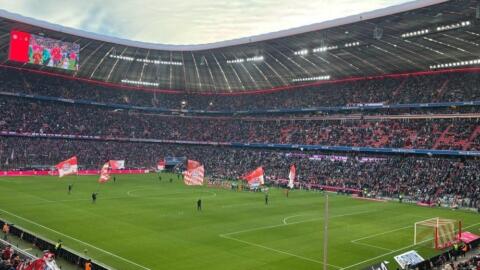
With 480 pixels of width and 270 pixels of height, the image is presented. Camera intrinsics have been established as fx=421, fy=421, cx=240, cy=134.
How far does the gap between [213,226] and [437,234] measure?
15.1m

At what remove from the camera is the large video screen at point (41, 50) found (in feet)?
179

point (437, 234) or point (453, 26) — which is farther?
point (453, 26)

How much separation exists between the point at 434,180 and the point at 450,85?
17.5m

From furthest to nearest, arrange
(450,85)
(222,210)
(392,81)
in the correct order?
(392,81), (450,85), (222,210)

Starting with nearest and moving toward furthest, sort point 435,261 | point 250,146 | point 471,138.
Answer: point 435,261
point 471,138
point 250,146

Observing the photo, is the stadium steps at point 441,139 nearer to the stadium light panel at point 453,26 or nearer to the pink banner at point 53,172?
the stadium light panel at point 453,26

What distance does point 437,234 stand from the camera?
2736 centimetres

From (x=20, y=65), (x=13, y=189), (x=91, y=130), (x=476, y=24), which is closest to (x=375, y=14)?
(x=476, y=24)

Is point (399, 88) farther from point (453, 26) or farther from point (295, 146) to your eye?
point (453, 26)

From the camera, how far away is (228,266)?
843 inches

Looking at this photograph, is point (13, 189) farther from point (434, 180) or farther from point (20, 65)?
point (434, 180)

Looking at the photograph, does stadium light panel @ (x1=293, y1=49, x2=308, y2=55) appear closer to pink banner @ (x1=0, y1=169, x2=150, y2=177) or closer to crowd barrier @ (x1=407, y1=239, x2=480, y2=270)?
pink banner @ (x1=0, y1=169, x2=150, y2=177)

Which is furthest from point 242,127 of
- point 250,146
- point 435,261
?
point 435,261

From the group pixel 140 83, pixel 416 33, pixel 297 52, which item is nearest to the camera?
pixel 416 33
